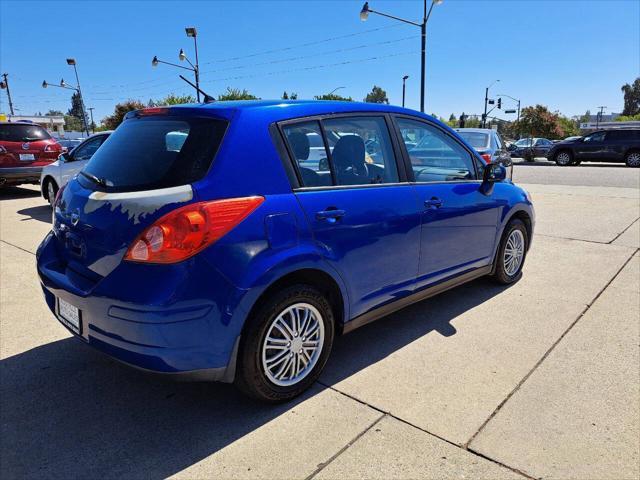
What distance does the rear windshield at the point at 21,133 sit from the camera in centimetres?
1071

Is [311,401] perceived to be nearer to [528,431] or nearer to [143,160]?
[528,431]

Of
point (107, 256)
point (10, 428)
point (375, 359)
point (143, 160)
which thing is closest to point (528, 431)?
point (375, 359)

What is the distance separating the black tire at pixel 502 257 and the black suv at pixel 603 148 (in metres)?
21.0

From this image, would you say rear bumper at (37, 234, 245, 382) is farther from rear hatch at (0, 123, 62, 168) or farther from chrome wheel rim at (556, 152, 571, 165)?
chrome wheel rim at (556, 152, 571, 165)

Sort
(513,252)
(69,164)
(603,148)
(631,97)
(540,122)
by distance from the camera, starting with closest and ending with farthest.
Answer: (513,252), (69,164), (603,148), (540,122), (631,97)

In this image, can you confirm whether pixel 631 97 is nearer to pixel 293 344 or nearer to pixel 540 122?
pixel 540 122

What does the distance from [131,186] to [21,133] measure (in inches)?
427

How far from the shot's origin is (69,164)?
8500 millimetres

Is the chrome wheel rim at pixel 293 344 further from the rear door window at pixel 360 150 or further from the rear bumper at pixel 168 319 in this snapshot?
the rear door window at pixel 360 150

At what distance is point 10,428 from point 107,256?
3.64 feet

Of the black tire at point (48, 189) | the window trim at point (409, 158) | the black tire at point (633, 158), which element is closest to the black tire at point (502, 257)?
the window trim at point (409, 158)

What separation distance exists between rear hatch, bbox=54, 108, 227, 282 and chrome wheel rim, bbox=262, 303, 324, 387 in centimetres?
85

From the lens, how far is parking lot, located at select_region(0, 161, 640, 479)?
85.7 inches

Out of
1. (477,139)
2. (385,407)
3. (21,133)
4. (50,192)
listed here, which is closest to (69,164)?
(50,192)
